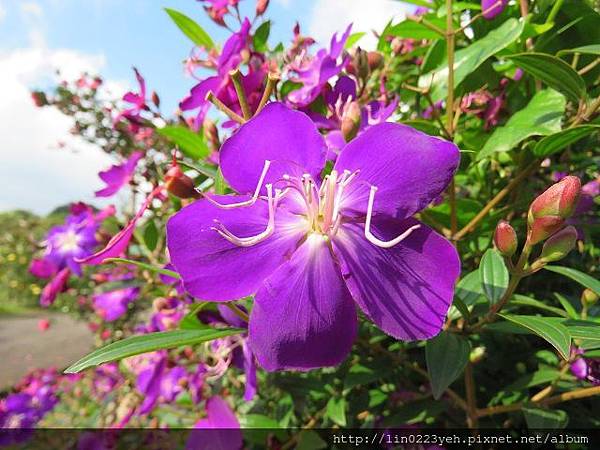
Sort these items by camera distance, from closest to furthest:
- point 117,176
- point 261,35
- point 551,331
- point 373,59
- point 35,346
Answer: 1. point 551,331
2. point 373,59
3. point 117,176
4. point 261,35
5. point 35,346

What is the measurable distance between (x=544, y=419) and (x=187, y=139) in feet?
2.61

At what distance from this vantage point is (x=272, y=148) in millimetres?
538

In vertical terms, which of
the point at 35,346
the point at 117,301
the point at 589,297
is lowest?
the point at 35,346

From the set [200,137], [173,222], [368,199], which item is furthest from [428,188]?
[200,137]

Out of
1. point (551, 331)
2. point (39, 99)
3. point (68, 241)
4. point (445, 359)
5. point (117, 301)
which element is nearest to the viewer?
point (551, 331)

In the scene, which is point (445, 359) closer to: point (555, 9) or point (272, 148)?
point (272, 148)

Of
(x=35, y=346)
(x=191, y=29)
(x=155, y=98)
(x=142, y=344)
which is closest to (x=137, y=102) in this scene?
(x=155, y=98)

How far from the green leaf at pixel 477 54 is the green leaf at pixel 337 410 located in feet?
2.24

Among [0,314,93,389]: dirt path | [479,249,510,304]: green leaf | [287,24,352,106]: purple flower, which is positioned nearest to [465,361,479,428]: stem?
[479,249,510,304]: green leaf

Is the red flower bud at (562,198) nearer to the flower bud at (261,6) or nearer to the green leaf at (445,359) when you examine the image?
the green leaf at (445,359)

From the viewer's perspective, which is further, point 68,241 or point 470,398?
point 68,241

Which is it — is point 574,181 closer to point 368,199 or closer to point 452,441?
point 368,199

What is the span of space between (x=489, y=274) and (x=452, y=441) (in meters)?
0.43

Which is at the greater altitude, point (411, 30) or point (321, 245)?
point (411, 30)
